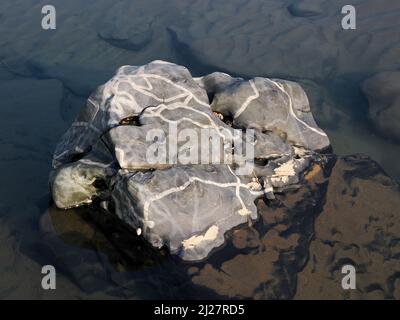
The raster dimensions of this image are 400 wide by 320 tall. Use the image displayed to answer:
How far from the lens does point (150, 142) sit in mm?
4371

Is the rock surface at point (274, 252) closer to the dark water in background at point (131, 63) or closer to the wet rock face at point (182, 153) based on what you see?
the dark water in background at point (131, 63)

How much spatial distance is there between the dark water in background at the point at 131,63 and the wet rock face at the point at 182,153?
0.43 m

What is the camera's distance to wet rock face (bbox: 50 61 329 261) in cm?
412

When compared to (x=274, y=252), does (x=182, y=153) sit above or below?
above

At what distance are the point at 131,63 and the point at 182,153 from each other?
148 inches

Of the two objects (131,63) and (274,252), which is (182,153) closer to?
(274,252)

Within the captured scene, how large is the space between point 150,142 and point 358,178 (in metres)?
2.24

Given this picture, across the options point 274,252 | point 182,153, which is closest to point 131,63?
point 182,153

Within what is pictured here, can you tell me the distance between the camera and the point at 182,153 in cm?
441

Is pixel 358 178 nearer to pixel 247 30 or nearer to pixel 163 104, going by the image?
pixel 163 104

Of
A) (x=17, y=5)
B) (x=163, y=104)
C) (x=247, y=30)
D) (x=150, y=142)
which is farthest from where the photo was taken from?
(x=17, y=5)

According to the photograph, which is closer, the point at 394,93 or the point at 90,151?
the point at 90,151
